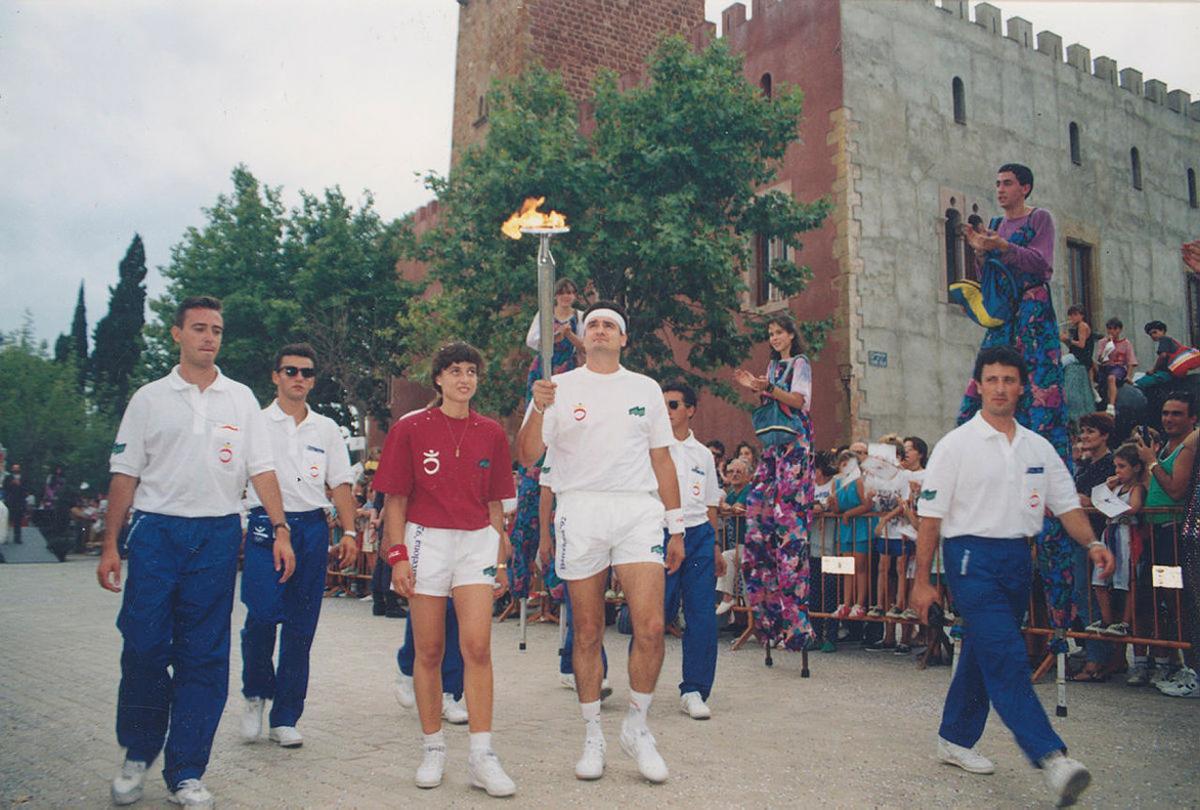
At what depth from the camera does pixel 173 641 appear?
16.5 ft

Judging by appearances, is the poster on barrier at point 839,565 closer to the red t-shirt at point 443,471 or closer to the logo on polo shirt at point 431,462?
the red t-shirt at point 443,471

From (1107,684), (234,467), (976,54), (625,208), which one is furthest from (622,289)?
(234,467)

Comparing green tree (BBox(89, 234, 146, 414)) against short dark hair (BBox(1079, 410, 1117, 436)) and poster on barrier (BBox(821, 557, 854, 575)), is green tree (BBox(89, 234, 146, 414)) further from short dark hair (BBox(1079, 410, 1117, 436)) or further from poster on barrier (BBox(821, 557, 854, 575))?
short dark hair (BBox(1079, 410, 1117, 436))

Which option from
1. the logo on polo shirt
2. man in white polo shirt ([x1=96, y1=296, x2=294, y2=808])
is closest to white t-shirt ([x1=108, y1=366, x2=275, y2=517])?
man in white polo shirt ([x1=96, y1=296, x2=294, y2=808])

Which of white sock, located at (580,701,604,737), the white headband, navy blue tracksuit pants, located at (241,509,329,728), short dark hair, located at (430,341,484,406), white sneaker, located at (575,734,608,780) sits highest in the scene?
the white headband

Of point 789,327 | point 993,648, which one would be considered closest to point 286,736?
point 993,648

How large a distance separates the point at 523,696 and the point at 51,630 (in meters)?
7.24

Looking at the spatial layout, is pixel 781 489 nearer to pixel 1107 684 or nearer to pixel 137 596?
pixel 1107 684

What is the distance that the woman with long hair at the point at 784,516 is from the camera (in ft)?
28.1

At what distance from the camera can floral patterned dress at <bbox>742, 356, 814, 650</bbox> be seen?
8.78m

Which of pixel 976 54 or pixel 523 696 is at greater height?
pixel 976 54

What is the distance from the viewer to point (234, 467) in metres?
5.23

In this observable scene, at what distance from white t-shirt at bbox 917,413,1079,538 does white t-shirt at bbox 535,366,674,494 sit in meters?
1.44

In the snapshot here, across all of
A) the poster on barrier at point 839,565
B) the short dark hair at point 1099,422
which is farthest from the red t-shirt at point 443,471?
the short dark hair at point 1099,422
